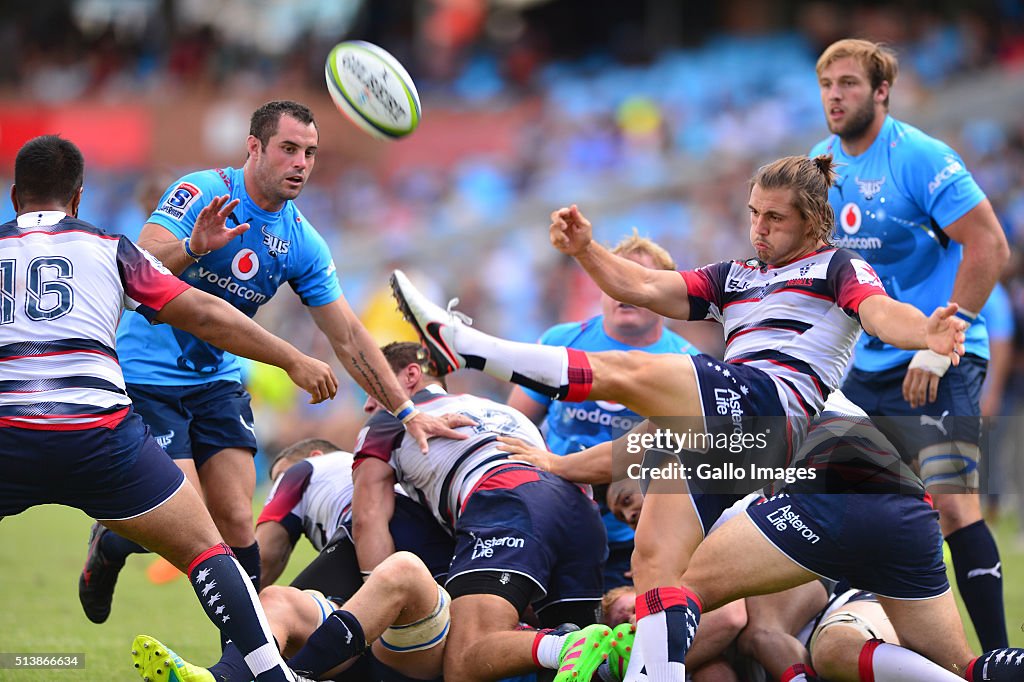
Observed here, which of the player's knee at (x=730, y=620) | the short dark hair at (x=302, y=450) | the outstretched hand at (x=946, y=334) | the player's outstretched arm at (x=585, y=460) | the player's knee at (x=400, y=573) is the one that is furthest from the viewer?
the short dark hair at (x=302, y=450)

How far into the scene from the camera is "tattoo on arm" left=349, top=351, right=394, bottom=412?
19.8 feet

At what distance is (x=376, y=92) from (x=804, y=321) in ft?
8.38

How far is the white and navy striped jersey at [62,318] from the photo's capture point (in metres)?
4.51

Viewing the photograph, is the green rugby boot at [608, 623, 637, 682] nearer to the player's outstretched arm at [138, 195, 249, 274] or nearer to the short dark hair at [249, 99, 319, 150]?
the player's outstretched arm at [138, 195, 249, 274]

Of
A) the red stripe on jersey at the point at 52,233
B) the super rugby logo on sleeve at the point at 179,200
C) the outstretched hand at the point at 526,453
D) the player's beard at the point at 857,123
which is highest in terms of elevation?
the player's beard at the point at 857,123

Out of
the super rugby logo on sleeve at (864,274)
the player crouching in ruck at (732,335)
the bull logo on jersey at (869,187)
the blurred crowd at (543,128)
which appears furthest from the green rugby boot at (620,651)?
the blurred crowd at (543,128)

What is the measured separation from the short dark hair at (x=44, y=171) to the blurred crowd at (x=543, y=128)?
28.0 ft

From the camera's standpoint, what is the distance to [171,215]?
A: 19.3 feet

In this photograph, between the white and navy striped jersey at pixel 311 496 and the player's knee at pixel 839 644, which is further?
the white and navy striped jersey at pixel 311 496

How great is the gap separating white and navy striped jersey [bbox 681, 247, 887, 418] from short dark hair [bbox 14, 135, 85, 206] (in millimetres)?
2778

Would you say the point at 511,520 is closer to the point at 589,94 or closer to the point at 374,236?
the point at 374,236

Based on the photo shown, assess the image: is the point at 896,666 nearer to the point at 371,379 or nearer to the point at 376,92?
the point at 371,379

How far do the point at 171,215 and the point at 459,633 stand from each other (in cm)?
239

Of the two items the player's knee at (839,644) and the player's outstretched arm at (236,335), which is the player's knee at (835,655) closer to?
the player's knee at (839,644)
